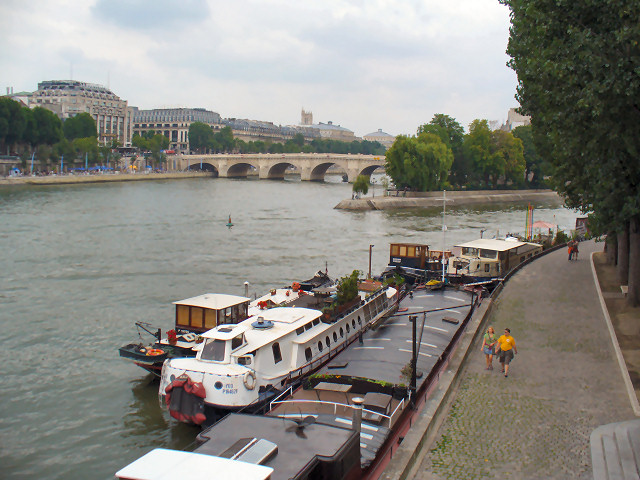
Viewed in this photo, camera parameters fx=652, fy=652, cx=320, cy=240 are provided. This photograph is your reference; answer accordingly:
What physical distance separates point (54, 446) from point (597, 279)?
70.4ft

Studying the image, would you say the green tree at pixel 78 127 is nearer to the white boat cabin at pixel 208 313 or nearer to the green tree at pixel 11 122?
the green tree at pixel 11 122

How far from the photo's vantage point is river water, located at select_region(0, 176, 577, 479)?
15.9 meters

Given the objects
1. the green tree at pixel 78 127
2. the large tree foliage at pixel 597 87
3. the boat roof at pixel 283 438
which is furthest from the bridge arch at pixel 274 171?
the boat roof at pixel 283 438

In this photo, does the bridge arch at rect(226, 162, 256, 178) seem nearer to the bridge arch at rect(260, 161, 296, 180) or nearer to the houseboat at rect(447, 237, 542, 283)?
the bridge arch at rect(260, 161, 296, 180)

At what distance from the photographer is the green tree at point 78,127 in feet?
405

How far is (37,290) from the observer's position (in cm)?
2969

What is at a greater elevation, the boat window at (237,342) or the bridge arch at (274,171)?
the bridge arch at (274,171)

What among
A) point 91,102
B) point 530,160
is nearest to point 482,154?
point 530,160

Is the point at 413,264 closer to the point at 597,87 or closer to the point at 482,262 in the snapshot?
the point at 482,262

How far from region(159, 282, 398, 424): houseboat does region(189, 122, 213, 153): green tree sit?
155 meters

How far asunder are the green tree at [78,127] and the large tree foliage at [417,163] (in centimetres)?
6804

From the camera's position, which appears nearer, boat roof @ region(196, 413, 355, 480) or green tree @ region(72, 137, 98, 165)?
boat roof @ region(196, 413, 355, 480)

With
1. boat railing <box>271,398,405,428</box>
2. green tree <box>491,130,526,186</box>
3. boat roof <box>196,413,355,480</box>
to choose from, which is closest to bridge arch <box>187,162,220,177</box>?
green tree <box>491,130,526,186</box>

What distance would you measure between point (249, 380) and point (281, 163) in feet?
391
